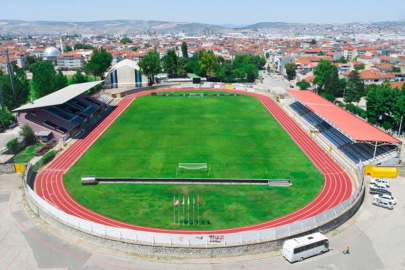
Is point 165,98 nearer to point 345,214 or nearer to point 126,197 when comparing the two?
point 126,197

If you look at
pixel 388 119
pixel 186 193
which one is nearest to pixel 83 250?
pixel 186 193

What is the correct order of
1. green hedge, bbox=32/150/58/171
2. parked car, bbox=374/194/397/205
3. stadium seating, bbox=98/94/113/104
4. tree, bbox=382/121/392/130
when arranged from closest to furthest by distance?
1. parked car, bbox=374/194/397/205
2. green hedge, bbox=32/150/58/171
3. tree, bbox=382/121/392/130
4. stadium seating, bbox=98/94/113/104

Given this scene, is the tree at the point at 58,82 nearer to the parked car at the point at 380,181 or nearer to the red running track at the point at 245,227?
the red running track at the point at 245,227

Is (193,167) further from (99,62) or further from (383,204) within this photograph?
(99,62)

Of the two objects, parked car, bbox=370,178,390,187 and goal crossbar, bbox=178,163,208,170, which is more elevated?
parked car, bbox=370,178,390,187

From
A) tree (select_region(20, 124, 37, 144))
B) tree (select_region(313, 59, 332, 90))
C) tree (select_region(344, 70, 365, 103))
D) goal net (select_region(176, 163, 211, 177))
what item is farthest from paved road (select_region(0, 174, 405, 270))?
tree (select_region(313, 59, 332, 90))

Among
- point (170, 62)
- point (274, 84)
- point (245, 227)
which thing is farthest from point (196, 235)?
point (274, 84)

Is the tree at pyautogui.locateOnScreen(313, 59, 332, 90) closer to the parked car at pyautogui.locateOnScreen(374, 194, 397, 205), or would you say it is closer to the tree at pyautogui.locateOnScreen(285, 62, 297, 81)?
the tree at pyautogui.locateOnScreen(285, 62, 297, 81)

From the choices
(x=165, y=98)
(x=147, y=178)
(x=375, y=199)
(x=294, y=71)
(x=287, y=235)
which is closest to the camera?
(x=287, y=235)
